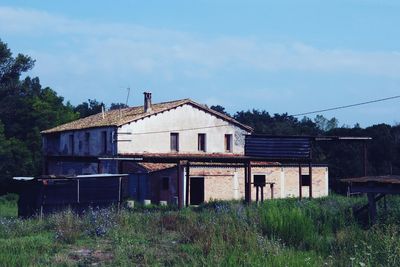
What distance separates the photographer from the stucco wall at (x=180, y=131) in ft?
137

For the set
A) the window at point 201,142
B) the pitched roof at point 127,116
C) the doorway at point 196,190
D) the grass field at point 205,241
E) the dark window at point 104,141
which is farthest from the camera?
the window at point 201,142

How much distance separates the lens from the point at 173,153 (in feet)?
141

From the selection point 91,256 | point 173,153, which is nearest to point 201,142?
point 173,153

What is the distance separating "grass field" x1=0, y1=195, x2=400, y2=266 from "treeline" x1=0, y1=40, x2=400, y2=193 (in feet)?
124

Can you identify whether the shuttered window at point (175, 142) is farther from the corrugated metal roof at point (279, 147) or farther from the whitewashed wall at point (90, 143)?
the corrugated metal roof at point (279, 147)

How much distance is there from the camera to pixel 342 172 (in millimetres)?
52656

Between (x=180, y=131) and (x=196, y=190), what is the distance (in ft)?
18.3

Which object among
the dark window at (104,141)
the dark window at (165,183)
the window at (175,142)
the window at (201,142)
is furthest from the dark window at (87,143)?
the dark window at (165,183)

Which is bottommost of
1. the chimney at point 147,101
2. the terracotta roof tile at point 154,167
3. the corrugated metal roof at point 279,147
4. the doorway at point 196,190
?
the doorway at point 196,190

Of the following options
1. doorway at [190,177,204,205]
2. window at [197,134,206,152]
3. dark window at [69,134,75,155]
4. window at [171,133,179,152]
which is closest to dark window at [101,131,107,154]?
window at [171,133,179,152]

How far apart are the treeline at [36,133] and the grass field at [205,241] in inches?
1489

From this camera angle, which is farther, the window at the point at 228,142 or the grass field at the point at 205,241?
the window at the point at 228,142

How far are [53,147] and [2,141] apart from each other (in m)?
4.53

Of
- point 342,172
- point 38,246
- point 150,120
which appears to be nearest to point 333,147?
point 342,172
